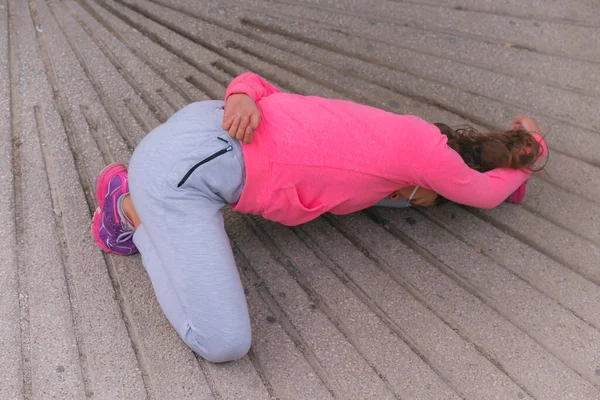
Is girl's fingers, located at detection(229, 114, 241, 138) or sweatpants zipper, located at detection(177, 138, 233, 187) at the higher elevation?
girl's fingers, located at detection(229, 114, 241, 138)

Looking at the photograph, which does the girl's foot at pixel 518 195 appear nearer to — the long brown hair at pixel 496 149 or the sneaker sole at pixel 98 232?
the long brown hair at pixel 496 149

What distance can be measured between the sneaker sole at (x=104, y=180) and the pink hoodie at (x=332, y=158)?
0.36 meters

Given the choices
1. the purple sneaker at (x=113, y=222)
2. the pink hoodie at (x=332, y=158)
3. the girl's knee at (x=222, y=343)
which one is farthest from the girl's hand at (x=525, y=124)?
the purple sneaker at (x=113, y=222)

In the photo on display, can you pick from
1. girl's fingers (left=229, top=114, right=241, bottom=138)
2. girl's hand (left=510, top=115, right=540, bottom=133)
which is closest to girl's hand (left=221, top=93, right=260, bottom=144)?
girl's fingers (left=229, top=114, right=241, bottom=138)

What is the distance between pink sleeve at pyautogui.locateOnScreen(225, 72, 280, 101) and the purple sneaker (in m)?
0.35

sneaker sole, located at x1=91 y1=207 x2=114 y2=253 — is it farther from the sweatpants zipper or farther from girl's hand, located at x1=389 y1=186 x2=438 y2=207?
girl's hand, located at x1=389 y1=186 x2=438 y2=207

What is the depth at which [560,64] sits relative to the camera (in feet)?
6.31

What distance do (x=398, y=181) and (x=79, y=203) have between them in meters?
0.80

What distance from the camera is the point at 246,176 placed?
134 cm

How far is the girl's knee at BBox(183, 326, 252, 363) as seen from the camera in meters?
1.28

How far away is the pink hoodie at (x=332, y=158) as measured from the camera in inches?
53.3

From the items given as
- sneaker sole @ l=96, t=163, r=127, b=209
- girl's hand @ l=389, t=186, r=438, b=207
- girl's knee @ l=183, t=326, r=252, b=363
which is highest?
girl's hand @ l=389, t=186, r=438, b=207

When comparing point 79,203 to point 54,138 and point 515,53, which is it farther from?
point 515,53

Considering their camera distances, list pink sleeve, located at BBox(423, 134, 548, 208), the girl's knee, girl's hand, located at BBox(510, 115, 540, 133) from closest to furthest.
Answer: the girl's knee, pink sleeve, located at BBox(423, 134, 548, 208), girl's hand, located at BBox(510, 115, 540, 133)
